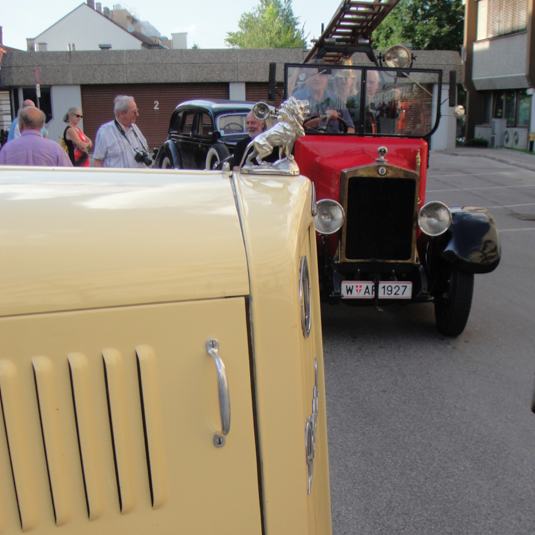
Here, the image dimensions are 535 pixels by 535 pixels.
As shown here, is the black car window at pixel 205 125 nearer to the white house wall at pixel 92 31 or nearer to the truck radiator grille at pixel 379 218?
the truck radiator grille at pixel 379 218

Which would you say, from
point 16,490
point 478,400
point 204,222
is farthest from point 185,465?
point 478,400

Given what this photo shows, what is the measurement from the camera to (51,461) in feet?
3.51

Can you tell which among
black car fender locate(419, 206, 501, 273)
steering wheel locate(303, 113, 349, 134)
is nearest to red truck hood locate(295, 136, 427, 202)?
steering wheel locate(303, 113, 349, 134)

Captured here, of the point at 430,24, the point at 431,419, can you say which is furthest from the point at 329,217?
the point at 430,24

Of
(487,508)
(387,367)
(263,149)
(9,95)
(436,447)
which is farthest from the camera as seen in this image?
(9,95)

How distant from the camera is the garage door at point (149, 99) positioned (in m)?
27.0

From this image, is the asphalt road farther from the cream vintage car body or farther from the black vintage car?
the black vintage car

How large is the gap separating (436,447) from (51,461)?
9.10 ft

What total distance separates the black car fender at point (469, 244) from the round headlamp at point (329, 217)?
0.92 m

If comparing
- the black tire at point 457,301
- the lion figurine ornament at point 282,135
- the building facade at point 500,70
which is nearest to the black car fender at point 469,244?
the black tire at point 457,301

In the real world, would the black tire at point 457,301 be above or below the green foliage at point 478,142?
below

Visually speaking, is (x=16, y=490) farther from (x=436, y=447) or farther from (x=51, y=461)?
(x=436, y=447)

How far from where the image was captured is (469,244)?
4.96 m

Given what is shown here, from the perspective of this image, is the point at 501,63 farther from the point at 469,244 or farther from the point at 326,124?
the point at 469,244
